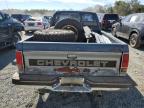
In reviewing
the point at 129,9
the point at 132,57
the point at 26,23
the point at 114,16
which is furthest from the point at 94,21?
the point at 129,9

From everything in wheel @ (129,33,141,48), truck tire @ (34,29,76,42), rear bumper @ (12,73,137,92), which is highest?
truck tire @ (34,29,76,42)

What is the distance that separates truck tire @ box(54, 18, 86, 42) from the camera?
588cm

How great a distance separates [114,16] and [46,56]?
59.9 ft

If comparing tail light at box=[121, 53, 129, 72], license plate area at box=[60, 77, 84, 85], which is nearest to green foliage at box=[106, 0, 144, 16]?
tail light at box=[121, 53, 129, 72]

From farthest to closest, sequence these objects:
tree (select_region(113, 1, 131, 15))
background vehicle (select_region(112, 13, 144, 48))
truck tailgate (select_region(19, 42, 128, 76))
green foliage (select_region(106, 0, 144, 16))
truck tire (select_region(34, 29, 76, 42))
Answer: tree (select_region(113, 1, 131, 15)) → green foliage (select_region(106, 0, 144, 16)) → background vehicle (select_region(112, 13, 144, 48)) → truck tire (select_region(34, 29, 76, 42)) → truck tailgate (select_region(19, 42, 128, 76))

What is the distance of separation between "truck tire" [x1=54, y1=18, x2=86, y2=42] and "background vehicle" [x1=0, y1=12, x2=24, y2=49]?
13.7 feet

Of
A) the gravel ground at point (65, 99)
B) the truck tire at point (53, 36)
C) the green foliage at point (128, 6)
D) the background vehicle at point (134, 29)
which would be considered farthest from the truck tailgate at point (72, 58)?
the green foliage at point (128, 6)

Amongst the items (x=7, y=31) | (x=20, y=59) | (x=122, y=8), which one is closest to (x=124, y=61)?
(x=20, y=59)

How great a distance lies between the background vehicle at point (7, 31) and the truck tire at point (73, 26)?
13.7ft

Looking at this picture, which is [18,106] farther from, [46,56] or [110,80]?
[110,80]

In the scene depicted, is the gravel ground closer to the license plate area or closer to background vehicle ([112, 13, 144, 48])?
the license plate area

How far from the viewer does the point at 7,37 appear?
33.0 feet

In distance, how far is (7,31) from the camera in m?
10.2

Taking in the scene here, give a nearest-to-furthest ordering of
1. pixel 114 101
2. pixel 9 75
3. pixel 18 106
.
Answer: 1. pixel 18 106
2. pixel 114 101
3. pixel 9 75
